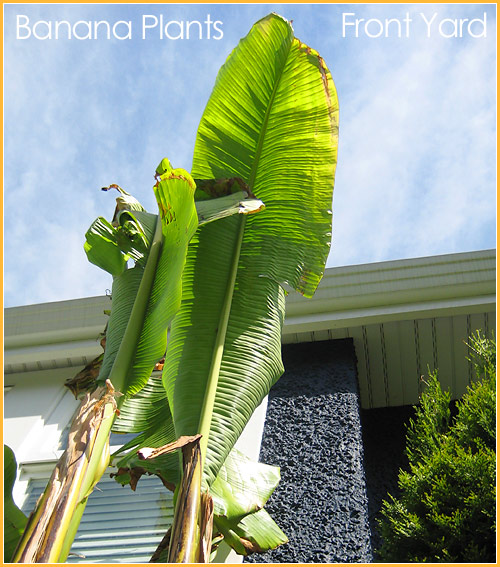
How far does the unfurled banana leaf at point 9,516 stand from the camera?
1.85m

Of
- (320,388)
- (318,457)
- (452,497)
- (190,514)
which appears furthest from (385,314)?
(190,514)

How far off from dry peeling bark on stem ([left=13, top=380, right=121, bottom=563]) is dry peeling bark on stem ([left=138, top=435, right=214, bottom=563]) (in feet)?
0.45

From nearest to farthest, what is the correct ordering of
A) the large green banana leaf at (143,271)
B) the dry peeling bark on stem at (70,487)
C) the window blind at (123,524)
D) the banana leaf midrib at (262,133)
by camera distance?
the dry peeling bark on stem at (70,487)
the large green banana leaf at (143,271)
the banana leaf midrib at (262,133)
the window blind at (123,524)

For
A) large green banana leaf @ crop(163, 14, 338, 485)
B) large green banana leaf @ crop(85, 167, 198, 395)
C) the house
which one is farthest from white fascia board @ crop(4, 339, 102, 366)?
large green banana leaf @ crop(163, 14, 338, 485)

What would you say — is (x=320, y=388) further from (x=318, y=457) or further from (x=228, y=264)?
(x=228, y=264)

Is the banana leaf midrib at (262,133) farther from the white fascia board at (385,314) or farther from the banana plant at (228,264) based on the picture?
the white fascia board at (385,314)

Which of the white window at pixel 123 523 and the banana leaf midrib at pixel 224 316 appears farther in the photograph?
the white window at pixel 123 523

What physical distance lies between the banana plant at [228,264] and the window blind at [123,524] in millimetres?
939

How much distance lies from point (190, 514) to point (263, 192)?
1.40m

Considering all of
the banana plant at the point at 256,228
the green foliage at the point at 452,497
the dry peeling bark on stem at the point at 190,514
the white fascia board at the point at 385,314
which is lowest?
the dry peeling bark on stem at the point at 190,514

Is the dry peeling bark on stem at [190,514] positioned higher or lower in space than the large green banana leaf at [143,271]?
lower

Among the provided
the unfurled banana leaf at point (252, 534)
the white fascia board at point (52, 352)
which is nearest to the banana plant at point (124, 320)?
the unfurled banana leaf at point (252, 534)

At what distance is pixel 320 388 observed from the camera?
13.0ft


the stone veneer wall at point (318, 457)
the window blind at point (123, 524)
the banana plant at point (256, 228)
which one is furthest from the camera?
the window blind at point (123, 524)
